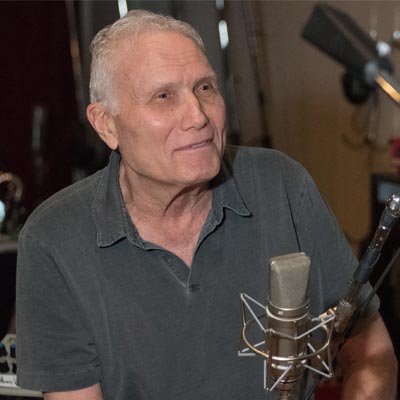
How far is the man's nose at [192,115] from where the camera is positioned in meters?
1.15

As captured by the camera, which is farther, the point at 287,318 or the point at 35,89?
the point at 35,89

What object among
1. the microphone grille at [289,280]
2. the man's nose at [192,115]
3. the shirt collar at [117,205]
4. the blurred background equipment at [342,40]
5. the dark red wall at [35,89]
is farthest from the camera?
the dark red wall at [35,89]

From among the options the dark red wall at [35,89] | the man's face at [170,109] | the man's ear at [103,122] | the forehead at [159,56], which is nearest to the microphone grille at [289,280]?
the man's face at [170,109]

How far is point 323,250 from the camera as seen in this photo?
50.4 inches

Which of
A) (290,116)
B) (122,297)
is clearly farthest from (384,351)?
(290,116)

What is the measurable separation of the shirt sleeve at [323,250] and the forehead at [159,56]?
1.15 ft

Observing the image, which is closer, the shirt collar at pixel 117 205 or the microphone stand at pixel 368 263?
the microphone stand at pixel 368 263

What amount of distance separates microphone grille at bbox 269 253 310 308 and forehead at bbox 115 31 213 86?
1.99 feet

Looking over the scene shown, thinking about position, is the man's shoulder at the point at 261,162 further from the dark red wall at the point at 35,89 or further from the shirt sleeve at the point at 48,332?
the dark red wall at the point at 35,89

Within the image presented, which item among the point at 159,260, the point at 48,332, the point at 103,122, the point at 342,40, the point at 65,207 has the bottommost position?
the point at 48,332

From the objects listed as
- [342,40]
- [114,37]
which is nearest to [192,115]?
[114,37]

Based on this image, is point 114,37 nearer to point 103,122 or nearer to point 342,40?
point 103,122

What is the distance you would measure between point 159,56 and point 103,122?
215mm

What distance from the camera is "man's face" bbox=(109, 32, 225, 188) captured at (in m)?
1.15
